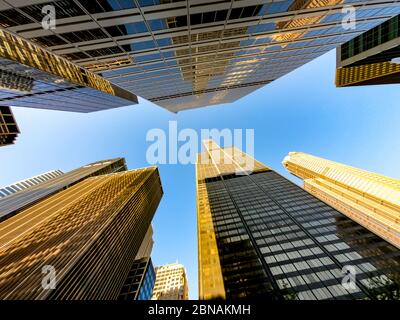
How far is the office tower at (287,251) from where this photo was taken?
39.8 meters

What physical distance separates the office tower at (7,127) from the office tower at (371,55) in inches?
5026

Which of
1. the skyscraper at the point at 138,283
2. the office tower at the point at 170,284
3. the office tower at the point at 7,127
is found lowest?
the office tower at the point at 170,284

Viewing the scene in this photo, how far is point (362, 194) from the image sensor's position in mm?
136750

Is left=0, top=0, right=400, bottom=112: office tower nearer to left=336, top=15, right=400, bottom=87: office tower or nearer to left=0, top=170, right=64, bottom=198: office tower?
left=336, top=15, right=400, bottom=87: office tower

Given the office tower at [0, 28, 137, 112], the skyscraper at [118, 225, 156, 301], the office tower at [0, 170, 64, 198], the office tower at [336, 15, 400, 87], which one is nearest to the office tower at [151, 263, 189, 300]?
the skyscraper at [118, 225, 156, 301]

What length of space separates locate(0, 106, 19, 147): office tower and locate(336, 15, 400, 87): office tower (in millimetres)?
127651

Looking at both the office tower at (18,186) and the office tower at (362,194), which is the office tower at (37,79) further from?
the office tower at (18,186)

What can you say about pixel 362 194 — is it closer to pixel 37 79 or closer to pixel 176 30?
pixel 176 30

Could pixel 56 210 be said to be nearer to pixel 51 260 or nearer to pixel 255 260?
pixel 51 260

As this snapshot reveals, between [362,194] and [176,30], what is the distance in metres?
159

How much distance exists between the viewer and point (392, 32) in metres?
46.3

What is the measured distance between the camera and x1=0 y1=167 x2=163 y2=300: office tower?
4069 centimetres

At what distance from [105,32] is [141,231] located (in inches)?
3602

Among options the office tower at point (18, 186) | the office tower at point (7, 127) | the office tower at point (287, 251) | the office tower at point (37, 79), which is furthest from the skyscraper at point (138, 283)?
the office tower at point (18, 186)
